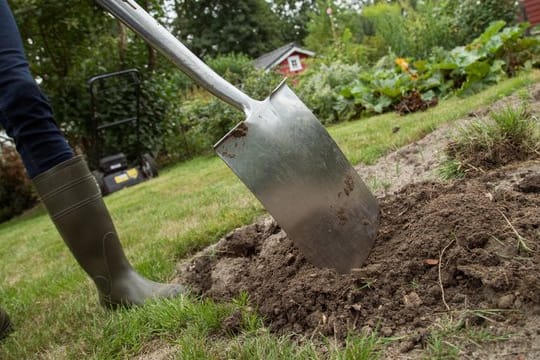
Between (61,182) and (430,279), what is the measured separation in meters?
1.27

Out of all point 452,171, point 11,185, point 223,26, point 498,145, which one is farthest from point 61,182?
point 223,26

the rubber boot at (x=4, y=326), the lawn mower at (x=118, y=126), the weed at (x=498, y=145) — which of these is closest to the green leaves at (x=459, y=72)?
the weed at (x=498, y=145)

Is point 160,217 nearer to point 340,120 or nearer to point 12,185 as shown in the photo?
point 340,120

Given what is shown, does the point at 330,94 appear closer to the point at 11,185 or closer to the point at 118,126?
the point at 118,126

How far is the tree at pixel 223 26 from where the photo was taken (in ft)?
108

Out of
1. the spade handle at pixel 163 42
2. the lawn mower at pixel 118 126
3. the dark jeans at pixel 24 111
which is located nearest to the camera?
the spade handle at pixel 163 42

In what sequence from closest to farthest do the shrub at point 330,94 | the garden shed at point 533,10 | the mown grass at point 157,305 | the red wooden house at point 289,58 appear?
the mown grass at point 157,305 < the shrub at point 330,94 < the garden shed at point 533,10 < the red wooden house at point 289,58

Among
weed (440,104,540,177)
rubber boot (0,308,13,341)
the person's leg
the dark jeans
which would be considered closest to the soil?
weed (440,104,540,177)

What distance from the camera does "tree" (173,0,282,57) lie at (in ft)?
108

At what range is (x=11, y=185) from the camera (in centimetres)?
987

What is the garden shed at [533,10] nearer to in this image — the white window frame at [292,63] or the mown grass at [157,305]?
the mown grass at [157,305]

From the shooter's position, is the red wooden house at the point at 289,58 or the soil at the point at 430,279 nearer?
the soil at the point at 430,279

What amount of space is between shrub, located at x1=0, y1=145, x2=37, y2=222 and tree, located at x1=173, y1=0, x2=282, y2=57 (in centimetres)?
2416

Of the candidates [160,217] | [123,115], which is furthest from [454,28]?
[160,217]
